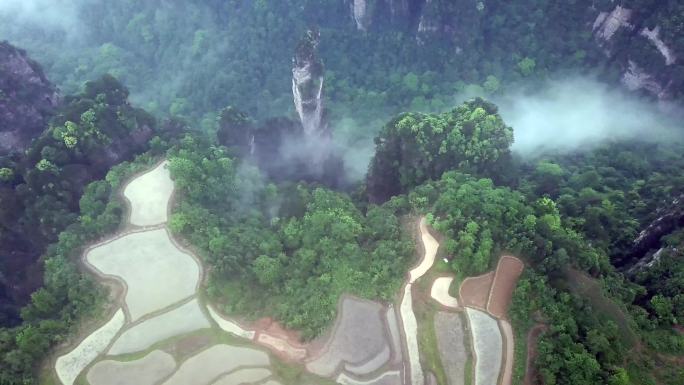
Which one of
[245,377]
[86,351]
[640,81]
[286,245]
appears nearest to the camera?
[245,377]

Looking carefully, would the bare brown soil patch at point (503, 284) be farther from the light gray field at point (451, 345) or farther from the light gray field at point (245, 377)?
the light gray field at point (245, 377)

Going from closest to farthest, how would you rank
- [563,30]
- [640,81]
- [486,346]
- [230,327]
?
[486,346] < [230,327] < [640,81] < [563,30]

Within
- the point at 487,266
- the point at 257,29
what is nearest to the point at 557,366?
the point at 487,266

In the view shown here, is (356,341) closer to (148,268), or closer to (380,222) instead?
(380,222)

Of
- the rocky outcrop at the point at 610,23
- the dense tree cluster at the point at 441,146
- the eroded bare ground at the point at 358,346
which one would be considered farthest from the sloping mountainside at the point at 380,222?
the rocky outcrop at the point at 610,23

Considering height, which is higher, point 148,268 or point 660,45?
point 660,45

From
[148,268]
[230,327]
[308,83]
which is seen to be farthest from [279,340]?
[308,83]
